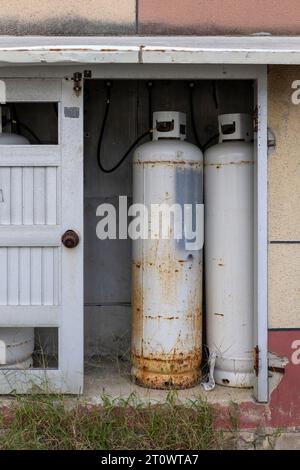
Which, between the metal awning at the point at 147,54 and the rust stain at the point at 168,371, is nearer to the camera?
the metal awning at the point at 147,54

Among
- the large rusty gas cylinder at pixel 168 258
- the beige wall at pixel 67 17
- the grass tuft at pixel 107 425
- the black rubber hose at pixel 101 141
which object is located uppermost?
the beige wall at pixel 67 17

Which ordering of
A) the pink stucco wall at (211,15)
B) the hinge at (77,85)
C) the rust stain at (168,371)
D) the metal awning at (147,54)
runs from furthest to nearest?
the rust stain at (168,371)
the pink stucco wall at (211,15)
the hinge at (77,85)
the metal awning at (147,54)

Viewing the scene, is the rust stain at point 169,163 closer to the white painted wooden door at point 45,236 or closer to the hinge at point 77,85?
the white painted wooden door at point 45,236

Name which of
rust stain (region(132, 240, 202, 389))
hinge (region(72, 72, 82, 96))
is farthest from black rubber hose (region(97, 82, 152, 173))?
rust stain (region(132, 240, 202, 389))

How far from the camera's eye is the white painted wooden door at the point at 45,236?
12.9ft

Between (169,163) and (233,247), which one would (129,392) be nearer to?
(233,247)

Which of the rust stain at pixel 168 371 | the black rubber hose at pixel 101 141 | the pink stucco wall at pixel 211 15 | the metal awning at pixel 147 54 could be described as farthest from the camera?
the black rubber hose at pixel 101 141

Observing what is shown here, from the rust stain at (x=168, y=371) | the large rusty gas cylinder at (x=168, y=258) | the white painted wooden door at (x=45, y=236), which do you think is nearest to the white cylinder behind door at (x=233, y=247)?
the large rusty gas cylinder at (x=168, y=258)

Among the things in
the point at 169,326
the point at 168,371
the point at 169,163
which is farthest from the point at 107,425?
the point at 169,163

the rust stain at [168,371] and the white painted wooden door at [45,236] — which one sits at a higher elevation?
the white painted wooden door at [45,236]

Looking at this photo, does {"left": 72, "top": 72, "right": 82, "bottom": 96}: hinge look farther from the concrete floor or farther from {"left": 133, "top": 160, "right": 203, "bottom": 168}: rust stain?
the concrete floor

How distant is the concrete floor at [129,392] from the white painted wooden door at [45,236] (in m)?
0.16

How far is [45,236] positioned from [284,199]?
5.18ft

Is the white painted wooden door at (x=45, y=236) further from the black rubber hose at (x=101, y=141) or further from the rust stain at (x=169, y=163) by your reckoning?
the black rubber hose at (x=101, y=141)
